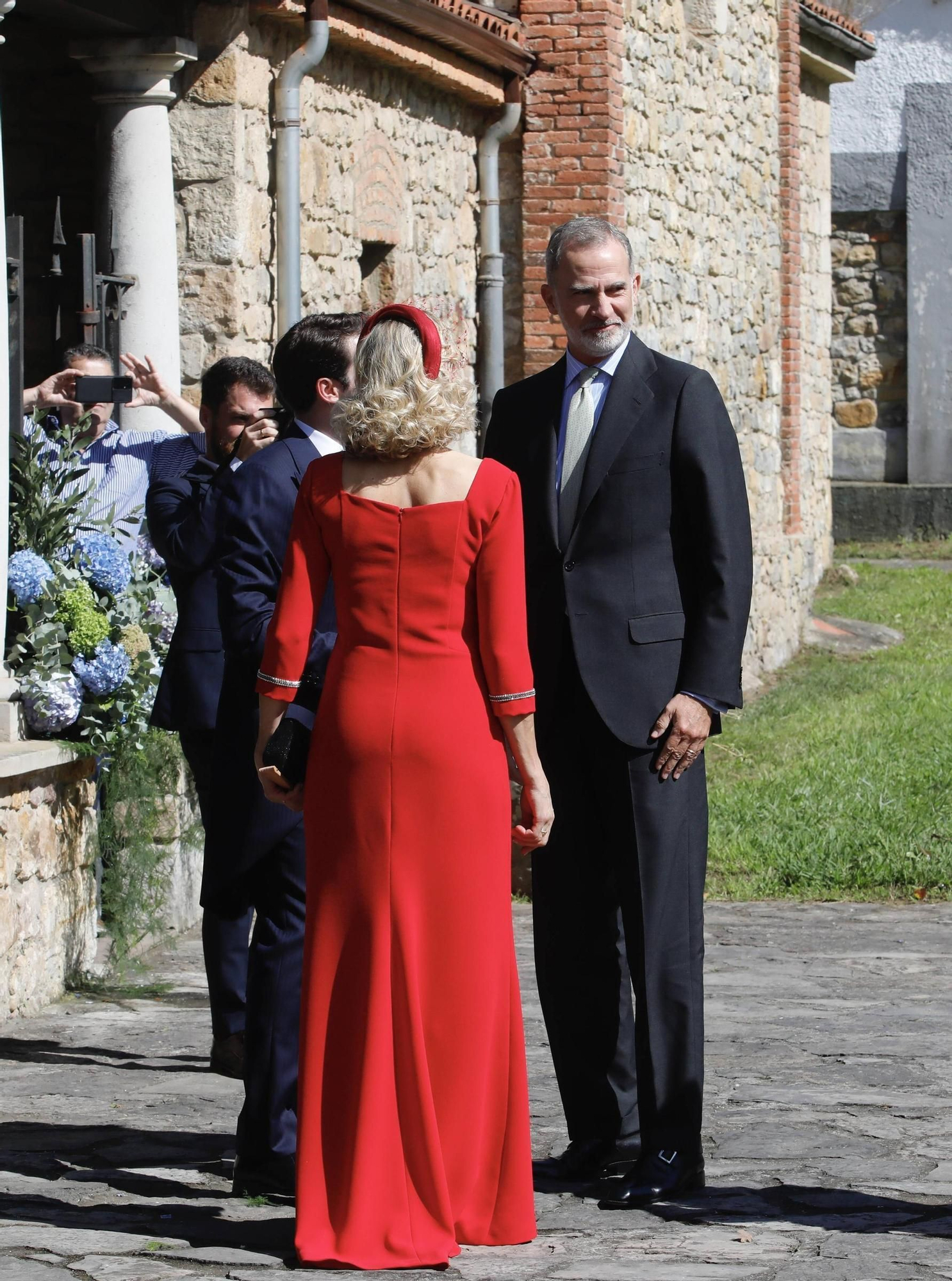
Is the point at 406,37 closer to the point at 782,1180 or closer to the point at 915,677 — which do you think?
the point at 915,677

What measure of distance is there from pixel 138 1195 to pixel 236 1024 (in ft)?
3.43

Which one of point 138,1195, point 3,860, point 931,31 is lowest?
point 138,1195

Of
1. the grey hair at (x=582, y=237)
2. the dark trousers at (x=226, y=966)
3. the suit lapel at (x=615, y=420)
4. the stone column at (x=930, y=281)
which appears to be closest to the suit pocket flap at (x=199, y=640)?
the dark trousers at (x=226, y=966)

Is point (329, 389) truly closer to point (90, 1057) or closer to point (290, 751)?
point (290, 751)

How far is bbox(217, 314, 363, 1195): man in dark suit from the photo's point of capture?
417 cm

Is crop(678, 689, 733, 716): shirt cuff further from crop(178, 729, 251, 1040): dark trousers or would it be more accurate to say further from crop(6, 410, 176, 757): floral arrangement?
crop(6, 410, 176, 757): floral arrangement

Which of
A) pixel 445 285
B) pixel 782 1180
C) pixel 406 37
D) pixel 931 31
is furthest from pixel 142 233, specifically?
pixel 931 31

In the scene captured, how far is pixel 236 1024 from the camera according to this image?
5277 mm

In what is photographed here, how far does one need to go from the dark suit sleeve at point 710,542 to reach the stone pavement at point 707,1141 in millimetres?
1100

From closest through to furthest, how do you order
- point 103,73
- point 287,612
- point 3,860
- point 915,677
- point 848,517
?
point 287,612 → point 3,860 → point 103,73 → point 915,677 → point 848,517

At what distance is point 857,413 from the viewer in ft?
75.2

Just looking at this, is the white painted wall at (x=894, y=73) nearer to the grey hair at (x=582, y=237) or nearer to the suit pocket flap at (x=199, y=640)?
the suit pocket flap at (x=199, y=640)

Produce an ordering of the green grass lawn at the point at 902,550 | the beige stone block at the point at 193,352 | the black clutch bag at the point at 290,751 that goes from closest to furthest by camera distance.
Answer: the black clutch bag at the point at 290,751, the beige stone block at the point at 193,352, the green grass lawn at the point at 902,550

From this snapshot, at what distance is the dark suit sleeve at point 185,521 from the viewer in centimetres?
535
